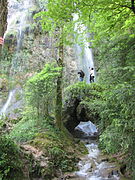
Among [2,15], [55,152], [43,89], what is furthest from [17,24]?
[2,15]

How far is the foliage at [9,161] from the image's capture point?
437 cm

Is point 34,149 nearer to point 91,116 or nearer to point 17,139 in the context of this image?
point 17,139

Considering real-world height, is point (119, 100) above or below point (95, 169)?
above

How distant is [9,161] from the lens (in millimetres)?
4539

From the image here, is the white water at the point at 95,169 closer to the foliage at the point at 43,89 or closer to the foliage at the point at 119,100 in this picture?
the foliage at the point at 119,100

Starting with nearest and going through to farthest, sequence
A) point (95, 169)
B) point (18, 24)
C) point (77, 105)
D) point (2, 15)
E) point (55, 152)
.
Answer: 1. point (2, 15)
2. point (95, 169)
3. point (55, 152)
4. point (77, 105)
5. point (18, 24)

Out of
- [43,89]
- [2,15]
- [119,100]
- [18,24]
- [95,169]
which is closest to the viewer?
[2,15]

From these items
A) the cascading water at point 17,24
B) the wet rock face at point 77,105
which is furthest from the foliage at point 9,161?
the cascading water at point 17,24

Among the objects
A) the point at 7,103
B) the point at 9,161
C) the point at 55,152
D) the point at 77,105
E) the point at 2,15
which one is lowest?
the point at 55,152

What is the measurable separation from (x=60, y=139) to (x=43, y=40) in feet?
45.0

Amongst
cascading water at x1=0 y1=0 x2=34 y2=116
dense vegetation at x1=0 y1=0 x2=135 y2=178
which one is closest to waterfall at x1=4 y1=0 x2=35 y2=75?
cascading water at x1=0 y1=0 x2=34 y2=116

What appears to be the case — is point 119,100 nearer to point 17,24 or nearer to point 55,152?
point 55,152

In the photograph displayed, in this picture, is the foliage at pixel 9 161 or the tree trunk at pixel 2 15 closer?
the tree trunk at pixel 2 15

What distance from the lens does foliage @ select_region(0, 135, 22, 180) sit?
4.37 meters
